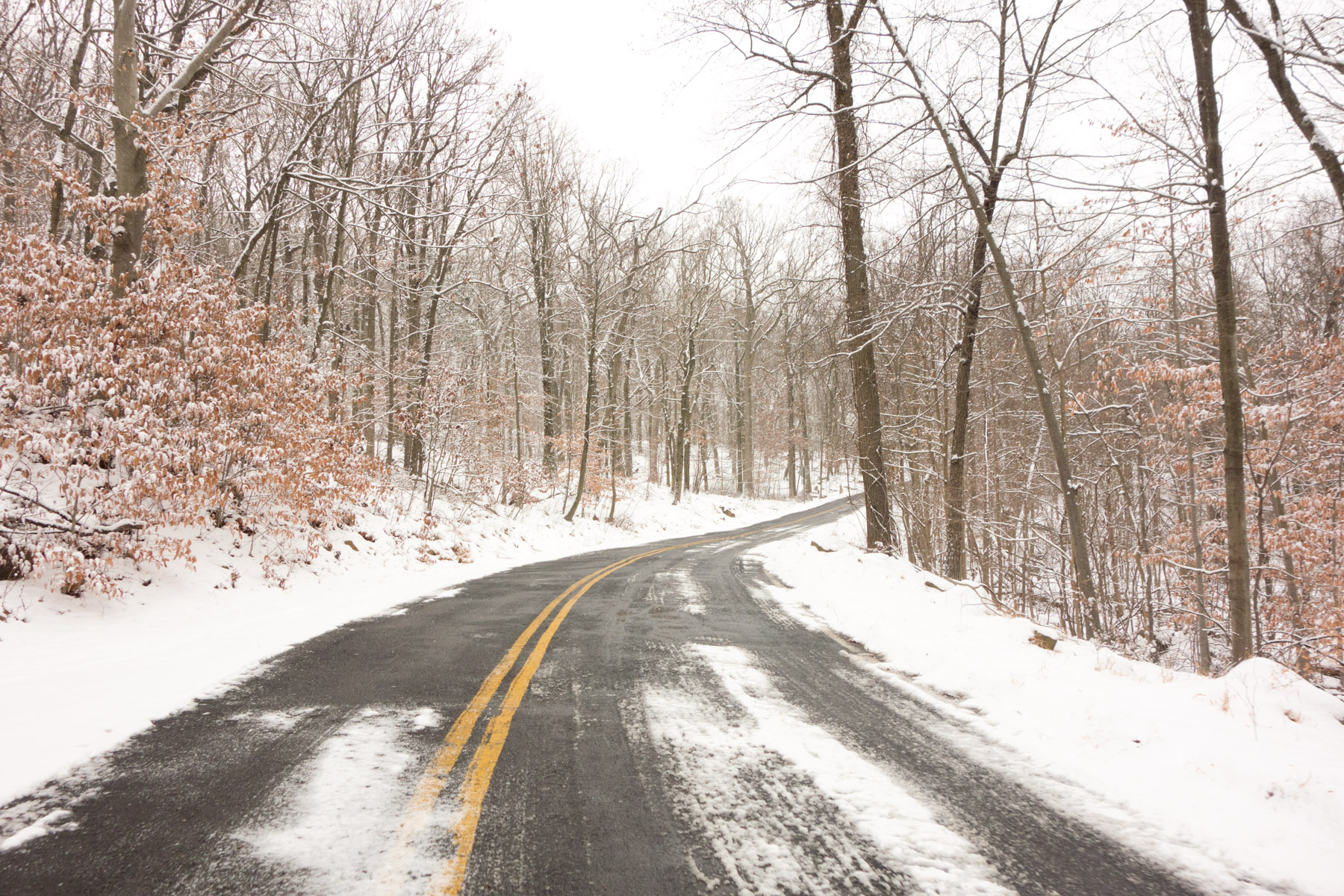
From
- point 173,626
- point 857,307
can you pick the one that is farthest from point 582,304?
point 173,626

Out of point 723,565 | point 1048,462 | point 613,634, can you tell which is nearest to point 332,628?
point 613,634

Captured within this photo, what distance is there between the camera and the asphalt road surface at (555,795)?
233cm

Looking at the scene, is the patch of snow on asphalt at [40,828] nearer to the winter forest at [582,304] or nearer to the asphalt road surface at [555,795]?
the asphalt road surface at [555,795]

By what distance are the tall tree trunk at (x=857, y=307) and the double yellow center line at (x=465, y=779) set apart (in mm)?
7685

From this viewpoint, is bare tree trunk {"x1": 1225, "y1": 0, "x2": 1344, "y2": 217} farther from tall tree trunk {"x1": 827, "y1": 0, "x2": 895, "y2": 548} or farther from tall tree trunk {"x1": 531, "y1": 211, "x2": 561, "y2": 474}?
tall tree trunk {"x1": 531, "y1": 211, "x2": 561, "y2": 474}

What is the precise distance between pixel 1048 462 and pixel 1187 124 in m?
11.3

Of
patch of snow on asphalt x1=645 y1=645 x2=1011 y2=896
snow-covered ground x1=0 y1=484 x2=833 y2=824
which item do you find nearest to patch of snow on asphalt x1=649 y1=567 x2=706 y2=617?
snow-covered ground x1=0 y1=484 x2=833 y2=824

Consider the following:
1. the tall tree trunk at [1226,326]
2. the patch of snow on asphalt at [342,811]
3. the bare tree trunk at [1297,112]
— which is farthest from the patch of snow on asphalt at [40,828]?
the bare tree trunk at [1297,112]

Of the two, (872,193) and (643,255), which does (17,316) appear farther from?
(643,255)

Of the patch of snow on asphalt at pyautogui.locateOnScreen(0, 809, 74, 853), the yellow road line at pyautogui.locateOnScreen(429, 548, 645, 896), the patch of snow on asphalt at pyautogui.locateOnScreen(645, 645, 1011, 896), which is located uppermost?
the patch of snow on asphalt at pyautogui.locateOnScreen(0, 809, 74, 853)

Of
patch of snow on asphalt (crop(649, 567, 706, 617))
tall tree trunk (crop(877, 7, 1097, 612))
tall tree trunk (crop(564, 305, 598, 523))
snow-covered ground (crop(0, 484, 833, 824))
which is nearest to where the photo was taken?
snow-covered ground (crop(0, 484, 833, 824))

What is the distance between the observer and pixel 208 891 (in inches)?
84.7

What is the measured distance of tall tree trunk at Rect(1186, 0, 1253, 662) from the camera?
745cm

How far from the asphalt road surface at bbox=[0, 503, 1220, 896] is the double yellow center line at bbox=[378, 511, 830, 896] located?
0.01m
